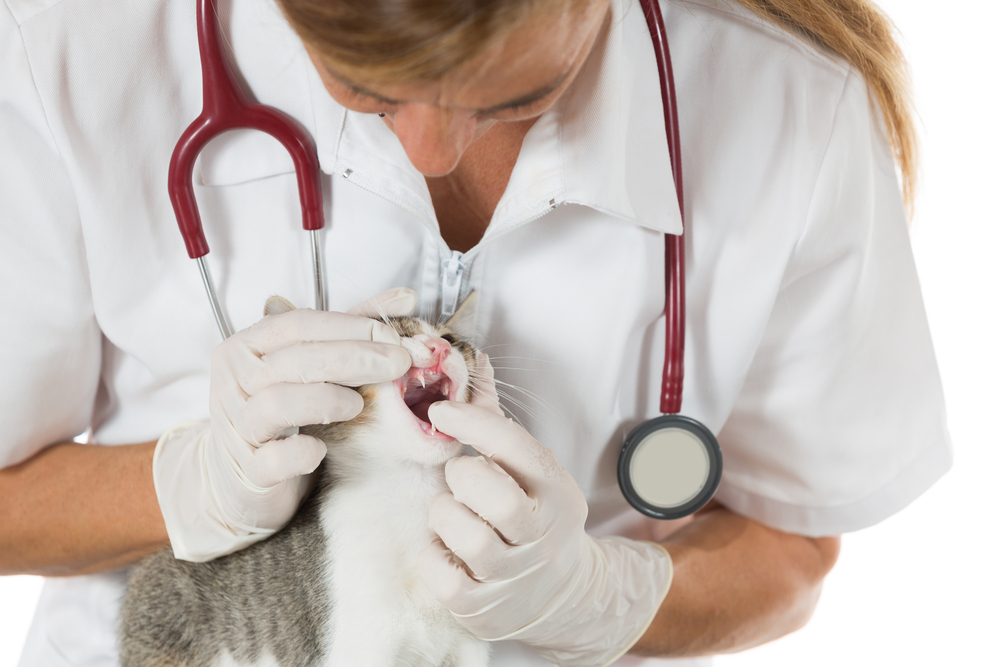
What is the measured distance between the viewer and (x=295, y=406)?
885 mm

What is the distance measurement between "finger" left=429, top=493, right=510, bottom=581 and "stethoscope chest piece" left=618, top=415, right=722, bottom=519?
0.30 m

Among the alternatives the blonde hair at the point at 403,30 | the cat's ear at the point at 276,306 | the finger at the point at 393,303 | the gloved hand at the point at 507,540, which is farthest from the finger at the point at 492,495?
the blonde hair at the point at 403,30

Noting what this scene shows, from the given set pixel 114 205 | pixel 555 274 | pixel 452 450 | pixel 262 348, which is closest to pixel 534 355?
pixel 555 274

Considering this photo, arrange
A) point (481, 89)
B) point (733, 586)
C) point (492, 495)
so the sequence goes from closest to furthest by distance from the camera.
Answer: point (481, 89) < point (492, 495) < point (733, 586)

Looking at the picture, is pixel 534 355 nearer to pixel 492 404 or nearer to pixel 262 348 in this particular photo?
pixel 492 404

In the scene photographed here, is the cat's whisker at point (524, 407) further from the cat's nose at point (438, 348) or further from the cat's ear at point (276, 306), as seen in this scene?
the cat's ear at point (276, 306)

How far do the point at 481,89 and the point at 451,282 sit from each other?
0.42 m

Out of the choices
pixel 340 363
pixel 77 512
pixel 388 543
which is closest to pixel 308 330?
pixel 340 363

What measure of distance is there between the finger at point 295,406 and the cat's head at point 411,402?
81 mm

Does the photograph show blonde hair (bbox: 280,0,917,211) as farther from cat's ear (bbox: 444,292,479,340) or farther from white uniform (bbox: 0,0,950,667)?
cat's ear (bbox: 444,292,479,340)

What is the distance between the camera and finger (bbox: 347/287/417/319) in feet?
3.31

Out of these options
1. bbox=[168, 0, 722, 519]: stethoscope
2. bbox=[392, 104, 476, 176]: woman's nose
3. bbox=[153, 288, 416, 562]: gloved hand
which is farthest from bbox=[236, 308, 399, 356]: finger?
bbox=[392, 104, 476, 176]: woman's nose

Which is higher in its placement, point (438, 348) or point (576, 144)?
point (576, 144)

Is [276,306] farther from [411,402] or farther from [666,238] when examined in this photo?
[666,238]
